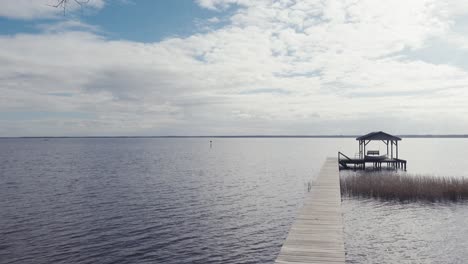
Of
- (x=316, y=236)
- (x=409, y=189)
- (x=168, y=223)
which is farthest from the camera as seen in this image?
(x=409, y=189)

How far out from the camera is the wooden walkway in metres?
9.51

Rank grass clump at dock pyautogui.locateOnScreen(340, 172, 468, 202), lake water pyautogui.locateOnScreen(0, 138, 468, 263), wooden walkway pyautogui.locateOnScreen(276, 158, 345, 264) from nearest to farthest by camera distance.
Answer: wooden walkway pyautogui.locateOnScreen(276, 158, 345, 264) < lake water pyautogui.locateOnScreen(0, 138, 468, 263) < grass clump at dock pyautogui.locateOnScreen(340, 172, 468, 202)

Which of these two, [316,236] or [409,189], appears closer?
[316,236]

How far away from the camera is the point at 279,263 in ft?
29.7

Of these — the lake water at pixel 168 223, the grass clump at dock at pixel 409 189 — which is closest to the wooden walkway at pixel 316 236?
the lake water at pixel 168 223

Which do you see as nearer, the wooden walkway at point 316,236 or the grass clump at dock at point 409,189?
the wooden walkway at point 316,236

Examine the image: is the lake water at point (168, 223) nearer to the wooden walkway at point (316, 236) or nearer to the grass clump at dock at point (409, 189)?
the grass clump at dock at point (409, 189)

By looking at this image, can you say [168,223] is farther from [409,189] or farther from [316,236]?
[409,189]

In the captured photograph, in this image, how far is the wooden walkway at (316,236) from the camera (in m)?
9.51

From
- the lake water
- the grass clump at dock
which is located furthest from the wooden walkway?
the grass clump at dock

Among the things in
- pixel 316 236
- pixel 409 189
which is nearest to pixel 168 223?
pixel 316 236

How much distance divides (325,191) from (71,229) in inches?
563

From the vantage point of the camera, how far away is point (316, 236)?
37.0ft

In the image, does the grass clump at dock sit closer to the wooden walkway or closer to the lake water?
the lake water
